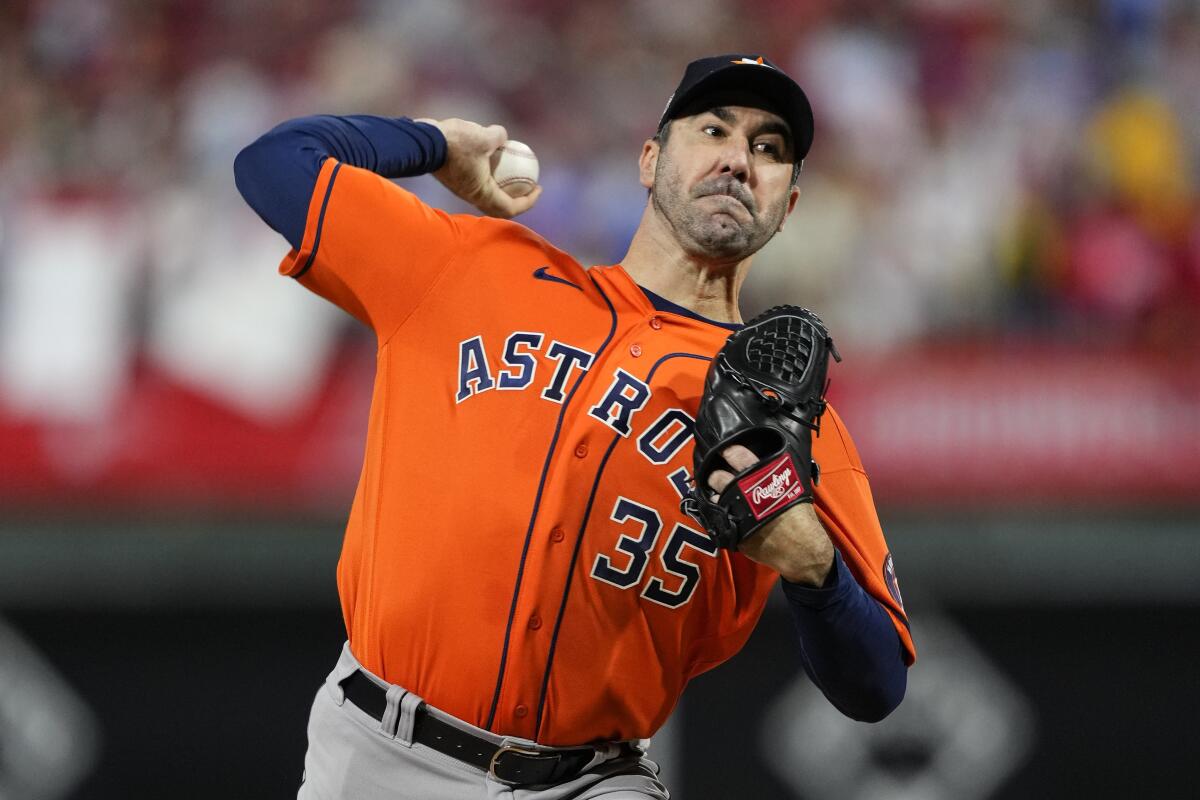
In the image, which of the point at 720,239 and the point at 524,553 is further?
the point at 720,239

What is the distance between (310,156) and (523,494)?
732 millimetres

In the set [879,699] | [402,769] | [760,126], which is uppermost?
[760,126]

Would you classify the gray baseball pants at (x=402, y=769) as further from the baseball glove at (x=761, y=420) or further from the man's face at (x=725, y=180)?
the man's face at (x=725, y=180)

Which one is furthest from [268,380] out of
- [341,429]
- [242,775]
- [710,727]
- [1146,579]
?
[1146,579]

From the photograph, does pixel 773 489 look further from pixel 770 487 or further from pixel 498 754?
pixel 498 754

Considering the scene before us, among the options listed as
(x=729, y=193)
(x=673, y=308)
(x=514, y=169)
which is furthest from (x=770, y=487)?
(x=514, y=169)

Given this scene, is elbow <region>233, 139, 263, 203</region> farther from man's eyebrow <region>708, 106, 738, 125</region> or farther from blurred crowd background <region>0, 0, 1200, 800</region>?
blurred crowd background <region>0, 0, 1200, 800</region>

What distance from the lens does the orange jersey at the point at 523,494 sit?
2.70 m

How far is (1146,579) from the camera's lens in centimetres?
601

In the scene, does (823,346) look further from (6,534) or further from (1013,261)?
(6,534)

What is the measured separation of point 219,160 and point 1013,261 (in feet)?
11.2

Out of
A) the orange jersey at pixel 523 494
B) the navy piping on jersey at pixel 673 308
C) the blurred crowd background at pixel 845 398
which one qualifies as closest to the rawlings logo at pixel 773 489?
→ the orange jersey at pixel 523 494

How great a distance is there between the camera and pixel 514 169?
3137 millimetres

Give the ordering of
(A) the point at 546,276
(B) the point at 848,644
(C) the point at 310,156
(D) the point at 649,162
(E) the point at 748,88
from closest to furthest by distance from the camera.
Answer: (B) the point at 848,644 < (C) the point at 310,156 < (A) the point at 546,276 < (E) the point at 748,88 < (D) the point at 649,162
